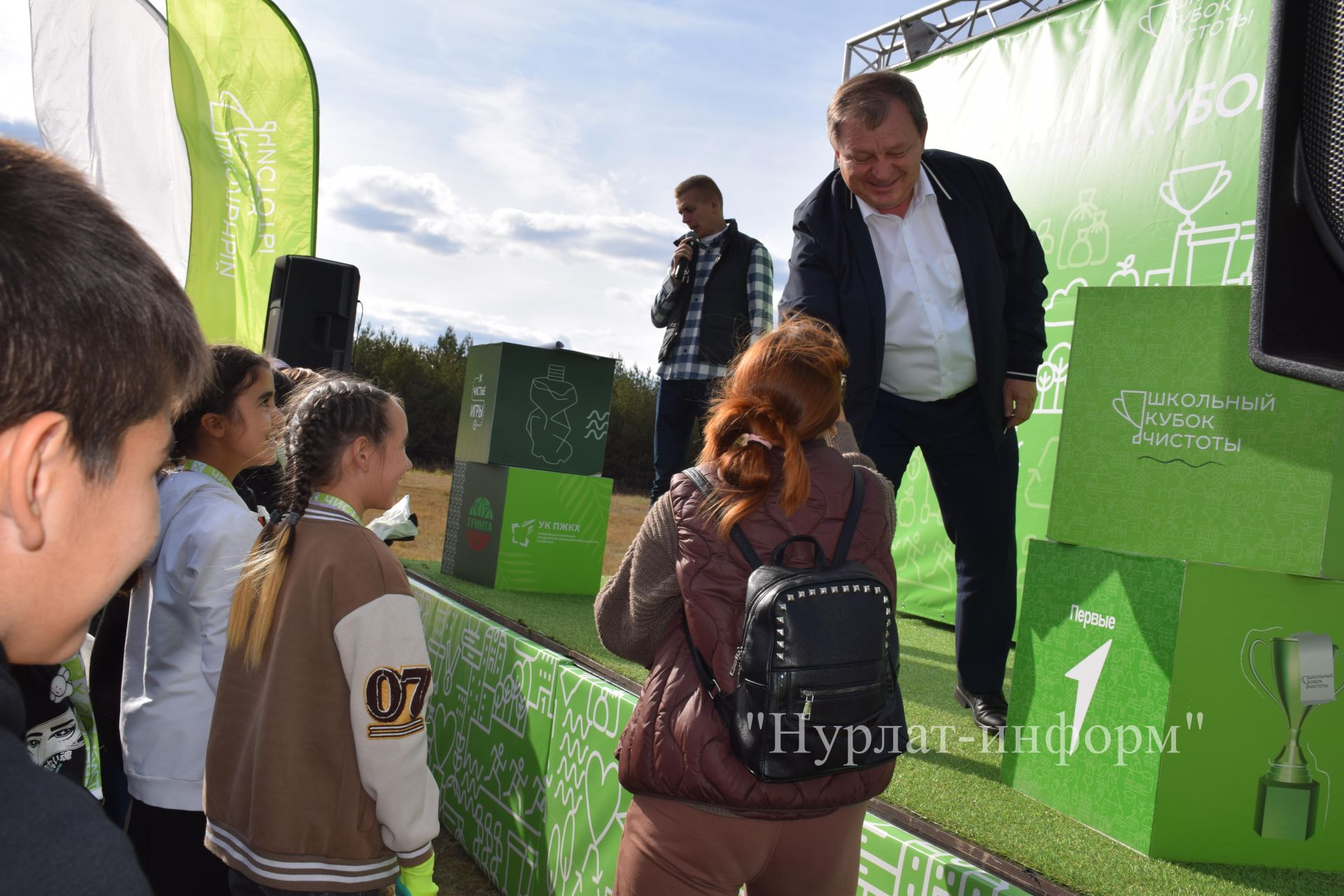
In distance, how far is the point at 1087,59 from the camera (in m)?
4.03

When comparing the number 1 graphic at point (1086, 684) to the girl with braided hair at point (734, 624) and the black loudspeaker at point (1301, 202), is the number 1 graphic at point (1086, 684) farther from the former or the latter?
the black loudspeaker at point (1301, 202)

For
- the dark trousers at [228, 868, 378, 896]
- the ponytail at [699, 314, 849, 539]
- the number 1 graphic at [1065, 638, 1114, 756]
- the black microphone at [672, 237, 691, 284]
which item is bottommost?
the dark trousers at [228, 868, 378, 896]

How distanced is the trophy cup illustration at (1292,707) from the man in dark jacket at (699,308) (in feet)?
8.36

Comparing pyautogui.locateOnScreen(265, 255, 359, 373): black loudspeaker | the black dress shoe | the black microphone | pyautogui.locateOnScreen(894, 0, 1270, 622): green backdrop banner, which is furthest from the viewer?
pyautogui.locateOnScreen(265, 255, 359, 373): black loudspeaker

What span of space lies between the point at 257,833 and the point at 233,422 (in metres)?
0.87

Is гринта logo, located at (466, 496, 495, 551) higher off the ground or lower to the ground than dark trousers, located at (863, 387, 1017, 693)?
lower

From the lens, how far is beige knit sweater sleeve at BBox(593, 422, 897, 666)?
1393 millimetres

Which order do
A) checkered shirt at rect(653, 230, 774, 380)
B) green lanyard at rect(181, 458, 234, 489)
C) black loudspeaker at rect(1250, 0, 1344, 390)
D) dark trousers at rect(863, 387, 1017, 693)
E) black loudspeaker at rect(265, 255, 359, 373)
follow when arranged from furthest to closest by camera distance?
black loudspeaker at rect(265, 255, 359, 373) < checkered shirt at rect(653, 230, 774, 380) < dark trousers at rect(863, 387, 1017, 693) < green lanyard at rect(181, 458, 234, 489) < black loudspeaker at rect(1250, 0, 1344, 390)

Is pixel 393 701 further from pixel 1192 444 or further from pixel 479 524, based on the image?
pixel 479 524

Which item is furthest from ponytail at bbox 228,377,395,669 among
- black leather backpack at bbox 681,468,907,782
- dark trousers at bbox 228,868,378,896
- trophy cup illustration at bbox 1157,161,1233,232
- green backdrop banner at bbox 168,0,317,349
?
green backdrop banner at bbox 168,0,317,349

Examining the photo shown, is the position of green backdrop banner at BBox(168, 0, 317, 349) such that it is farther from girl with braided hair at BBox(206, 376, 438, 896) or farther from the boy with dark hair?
the boy with dark hair

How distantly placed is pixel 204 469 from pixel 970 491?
1.72 meters

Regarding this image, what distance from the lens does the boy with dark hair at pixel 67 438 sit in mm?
450

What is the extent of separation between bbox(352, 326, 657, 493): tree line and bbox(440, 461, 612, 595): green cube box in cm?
1157
